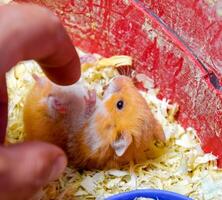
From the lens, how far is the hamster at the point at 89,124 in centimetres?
151

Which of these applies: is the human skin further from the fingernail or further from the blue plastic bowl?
the blue plastic bowl

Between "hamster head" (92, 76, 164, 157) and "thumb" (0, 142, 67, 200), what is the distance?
0.48 metres

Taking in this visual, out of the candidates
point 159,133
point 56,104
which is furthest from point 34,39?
point 159,133

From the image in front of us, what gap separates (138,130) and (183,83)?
9.9 inches

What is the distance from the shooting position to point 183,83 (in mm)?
1675

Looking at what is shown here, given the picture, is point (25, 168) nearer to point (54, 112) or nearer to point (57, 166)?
point (57, 166)

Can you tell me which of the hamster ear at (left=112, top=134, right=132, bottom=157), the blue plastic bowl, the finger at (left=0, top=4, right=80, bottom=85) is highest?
the finger at (left=0, top=4, right=80, bottom=85)

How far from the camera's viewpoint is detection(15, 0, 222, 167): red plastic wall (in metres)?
1.61

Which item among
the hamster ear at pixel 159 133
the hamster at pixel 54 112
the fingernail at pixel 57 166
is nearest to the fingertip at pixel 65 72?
the fingernail at pixel 57 166

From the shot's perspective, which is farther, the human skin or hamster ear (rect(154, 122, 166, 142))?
hamster ear (rect(154, 122, 166, 142))

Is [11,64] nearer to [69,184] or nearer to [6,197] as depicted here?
[6,197]

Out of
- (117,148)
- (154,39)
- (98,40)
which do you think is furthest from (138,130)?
(98,40)

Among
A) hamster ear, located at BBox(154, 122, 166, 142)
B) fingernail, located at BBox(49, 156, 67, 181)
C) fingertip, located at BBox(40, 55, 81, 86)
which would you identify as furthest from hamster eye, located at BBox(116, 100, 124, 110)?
fingernail, located at BBox(49, 156, 67, 181)

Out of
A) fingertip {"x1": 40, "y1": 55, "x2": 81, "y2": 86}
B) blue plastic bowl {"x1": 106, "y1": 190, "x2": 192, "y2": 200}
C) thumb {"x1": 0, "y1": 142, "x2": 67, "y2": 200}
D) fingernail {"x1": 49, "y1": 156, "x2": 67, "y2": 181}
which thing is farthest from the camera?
blue plastic bowl {"x1": 106, "y1": 190, "x2": 192, "y2": 200}
